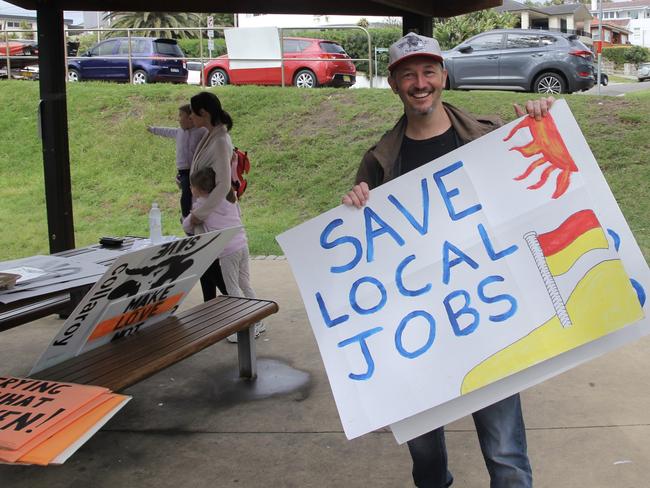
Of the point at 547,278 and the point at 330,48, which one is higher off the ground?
the point at 330,48

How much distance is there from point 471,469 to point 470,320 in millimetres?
1253

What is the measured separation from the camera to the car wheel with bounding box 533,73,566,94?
48.6ft

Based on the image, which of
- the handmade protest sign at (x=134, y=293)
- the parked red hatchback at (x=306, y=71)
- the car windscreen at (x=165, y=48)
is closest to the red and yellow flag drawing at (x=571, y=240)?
the handmade protest sign at (x=134, y=293)

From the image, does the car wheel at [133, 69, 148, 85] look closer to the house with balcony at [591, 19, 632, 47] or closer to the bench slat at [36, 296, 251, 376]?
the bench slat at [36, 296, 251, 376]

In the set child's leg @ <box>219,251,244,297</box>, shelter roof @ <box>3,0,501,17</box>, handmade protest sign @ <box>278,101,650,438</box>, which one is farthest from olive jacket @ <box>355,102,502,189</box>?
shelter roof @ <box>3,0,501,17</box>

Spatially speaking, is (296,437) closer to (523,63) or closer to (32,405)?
(32,405)

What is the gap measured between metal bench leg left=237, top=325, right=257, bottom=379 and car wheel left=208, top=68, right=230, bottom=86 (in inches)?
545

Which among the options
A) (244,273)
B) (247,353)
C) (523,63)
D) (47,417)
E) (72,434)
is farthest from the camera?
(523,63)

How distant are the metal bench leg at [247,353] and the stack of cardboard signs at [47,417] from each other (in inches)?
70.8

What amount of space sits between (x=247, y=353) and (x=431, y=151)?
2343 mm

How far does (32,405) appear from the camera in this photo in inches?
106

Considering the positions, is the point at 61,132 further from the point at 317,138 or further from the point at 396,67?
the point at 317,138

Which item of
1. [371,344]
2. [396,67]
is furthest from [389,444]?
[396,67]

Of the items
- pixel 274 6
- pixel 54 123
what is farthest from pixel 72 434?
pixel 274 6
